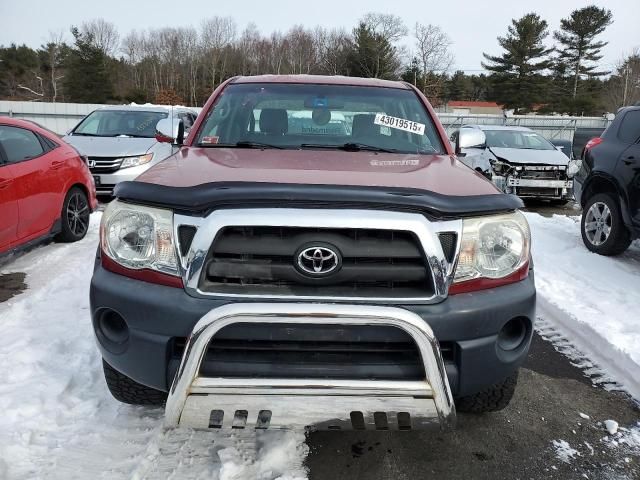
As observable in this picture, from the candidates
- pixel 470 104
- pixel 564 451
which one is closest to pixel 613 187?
pixel 564 451

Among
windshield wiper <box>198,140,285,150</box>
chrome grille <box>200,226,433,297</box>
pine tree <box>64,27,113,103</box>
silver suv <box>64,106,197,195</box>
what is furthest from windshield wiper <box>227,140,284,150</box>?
pine tree <box>64,27,113,103</box>

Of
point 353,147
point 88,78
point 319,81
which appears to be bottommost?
point 353,147

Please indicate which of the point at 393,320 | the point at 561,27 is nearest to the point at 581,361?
the point at 393,320

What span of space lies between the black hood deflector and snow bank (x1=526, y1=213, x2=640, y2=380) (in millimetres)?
2198

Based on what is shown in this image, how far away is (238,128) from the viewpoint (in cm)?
339

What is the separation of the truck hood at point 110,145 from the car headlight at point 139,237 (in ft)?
23.0

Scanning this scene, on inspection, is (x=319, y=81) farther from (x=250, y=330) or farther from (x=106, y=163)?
(x=106, y=163)

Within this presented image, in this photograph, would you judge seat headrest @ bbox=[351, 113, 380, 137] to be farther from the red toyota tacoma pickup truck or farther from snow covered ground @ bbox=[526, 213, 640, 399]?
snow covered ground @ bbox=[526, 213, 640, 399]

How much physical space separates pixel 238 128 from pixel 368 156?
944 mm

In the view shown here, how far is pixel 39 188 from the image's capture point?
5.27 meters

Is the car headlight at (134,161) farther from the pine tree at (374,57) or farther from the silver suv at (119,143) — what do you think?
the pine tree at (374,57)

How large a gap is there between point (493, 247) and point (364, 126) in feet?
4.74

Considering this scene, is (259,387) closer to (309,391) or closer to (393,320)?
(309,391)

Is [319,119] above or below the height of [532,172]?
above
